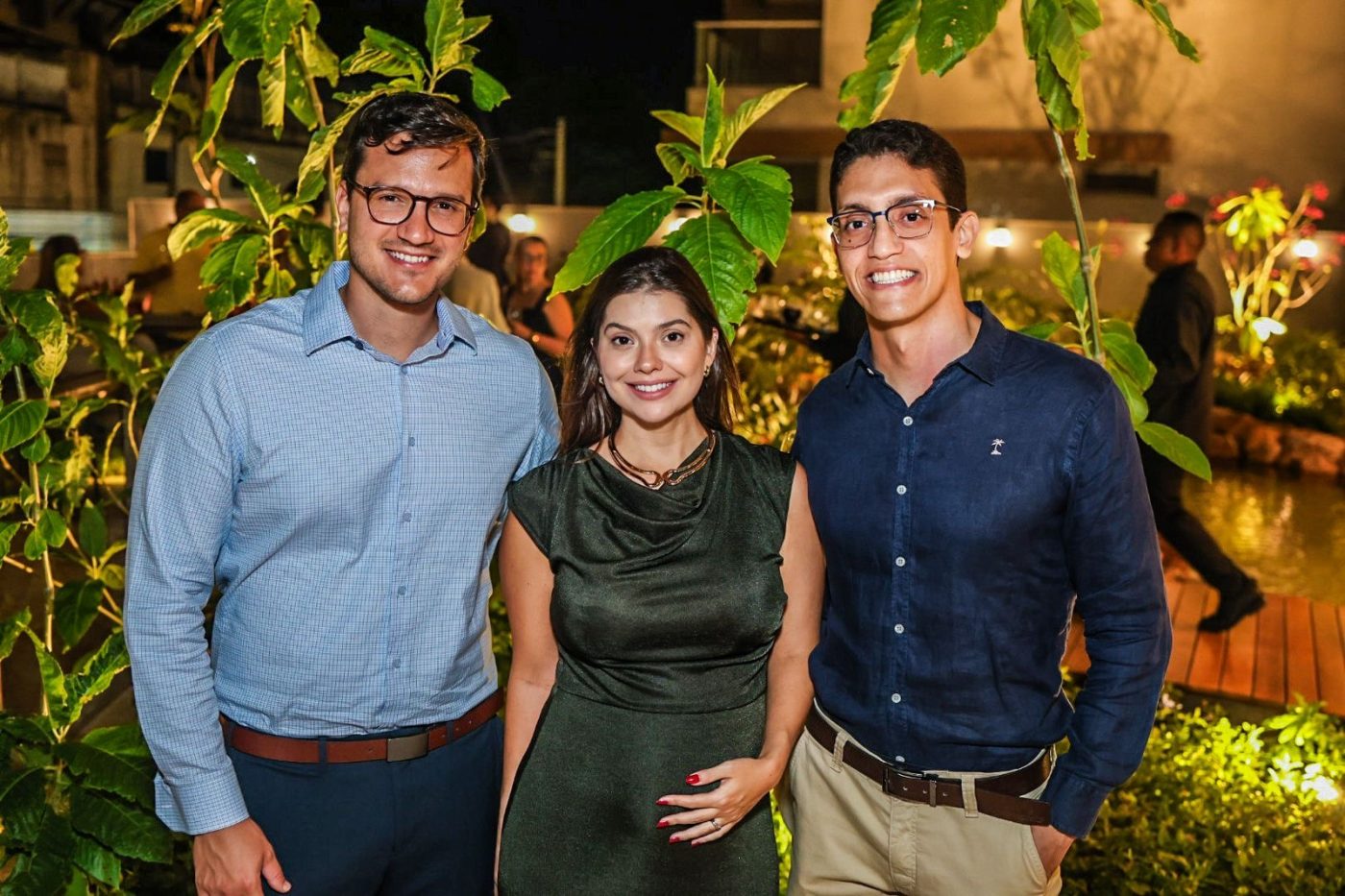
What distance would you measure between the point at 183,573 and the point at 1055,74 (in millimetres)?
1520

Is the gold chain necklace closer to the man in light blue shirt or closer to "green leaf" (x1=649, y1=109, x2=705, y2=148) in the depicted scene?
the man in light blue shirt

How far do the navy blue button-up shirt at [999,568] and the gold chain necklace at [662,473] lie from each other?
0.19 meters

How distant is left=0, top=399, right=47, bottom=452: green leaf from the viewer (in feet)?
6.83

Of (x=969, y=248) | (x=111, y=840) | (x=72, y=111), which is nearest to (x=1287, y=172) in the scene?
(x=969, y=248)

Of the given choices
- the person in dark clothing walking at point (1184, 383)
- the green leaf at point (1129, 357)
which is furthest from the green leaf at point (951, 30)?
the person in dark clothing walking at point (1184, 383)

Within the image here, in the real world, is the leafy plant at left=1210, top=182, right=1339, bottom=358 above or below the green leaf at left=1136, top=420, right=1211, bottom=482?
above

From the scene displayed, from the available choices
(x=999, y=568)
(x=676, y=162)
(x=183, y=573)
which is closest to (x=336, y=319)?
(x=183, y=573)

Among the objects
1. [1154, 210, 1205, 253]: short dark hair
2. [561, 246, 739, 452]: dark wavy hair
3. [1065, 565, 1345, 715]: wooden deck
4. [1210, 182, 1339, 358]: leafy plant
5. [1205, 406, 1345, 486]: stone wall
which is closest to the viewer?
[561, 246, 739, 452]: dark wavy hair

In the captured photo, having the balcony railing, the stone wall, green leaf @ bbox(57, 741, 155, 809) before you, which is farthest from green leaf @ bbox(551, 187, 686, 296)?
the balcony railing

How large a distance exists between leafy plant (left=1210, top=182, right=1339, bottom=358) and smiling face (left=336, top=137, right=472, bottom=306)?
9.53m

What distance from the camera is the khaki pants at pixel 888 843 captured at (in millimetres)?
1717

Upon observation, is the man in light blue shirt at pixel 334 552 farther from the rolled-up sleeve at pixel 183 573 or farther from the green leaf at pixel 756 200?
the green leaf at pixel 756 200

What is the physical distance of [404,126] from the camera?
1.71m

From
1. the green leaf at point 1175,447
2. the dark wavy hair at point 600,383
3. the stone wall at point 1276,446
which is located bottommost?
the stone wall at point 1276,446
